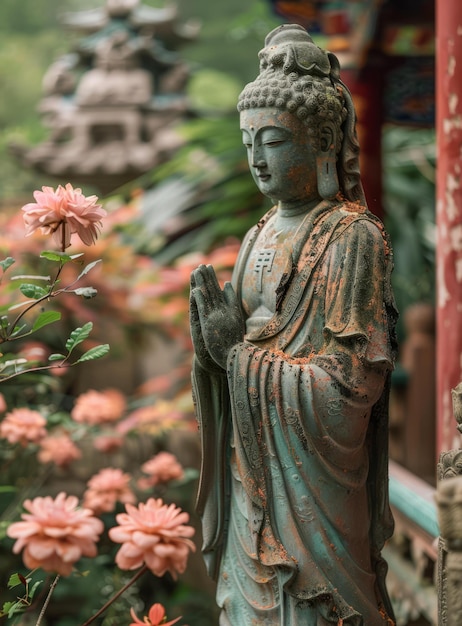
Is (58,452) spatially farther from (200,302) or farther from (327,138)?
(327,138)

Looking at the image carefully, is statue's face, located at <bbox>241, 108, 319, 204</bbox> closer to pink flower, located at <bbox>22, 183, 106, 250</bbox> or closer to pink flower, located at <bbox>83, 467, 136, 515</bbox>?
pink flower, located at <bbox>22, 183, 106, 250</bbox>

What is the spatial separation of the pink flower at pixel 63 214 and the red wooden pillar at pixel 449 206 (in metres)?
1.53

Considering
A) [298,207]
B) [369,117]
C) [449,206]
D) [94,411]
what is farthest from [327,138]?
[369,117]

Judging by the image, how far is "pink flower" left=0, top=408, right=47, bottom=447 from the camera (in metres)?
3.98

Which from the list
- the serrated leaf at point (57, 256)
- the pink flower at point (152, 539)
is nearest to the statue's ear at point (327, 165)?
the serrated leaf at point (57, 256)

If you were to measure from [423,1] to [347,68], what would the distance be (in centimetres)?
53

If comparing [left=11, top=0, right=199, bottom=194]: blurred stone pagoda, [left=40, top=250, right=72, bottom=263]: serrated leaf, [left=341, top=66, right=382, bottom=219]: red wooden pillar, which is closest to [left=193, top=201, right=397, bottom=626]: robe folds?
[left=40, top=250, right=72, bottom=263]: serrated leaf

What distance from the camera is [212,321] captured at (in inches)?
113

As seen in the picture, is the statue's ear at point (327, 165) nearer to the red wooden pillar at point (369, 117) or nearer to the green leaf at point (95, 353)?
the green leaf at point (95, 353)

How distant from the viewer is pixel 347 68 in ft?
21.2

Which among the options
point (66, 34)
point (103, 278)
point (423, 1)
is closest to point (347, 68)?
point (423, 1)

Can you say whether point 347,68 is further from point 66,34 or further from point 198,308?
point 66,34

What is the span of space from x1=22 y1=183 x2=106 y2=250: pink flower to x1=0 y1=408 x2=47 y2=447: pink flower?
1296 mm

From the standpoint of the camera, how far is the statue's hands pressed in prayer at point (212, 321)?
287 cm
